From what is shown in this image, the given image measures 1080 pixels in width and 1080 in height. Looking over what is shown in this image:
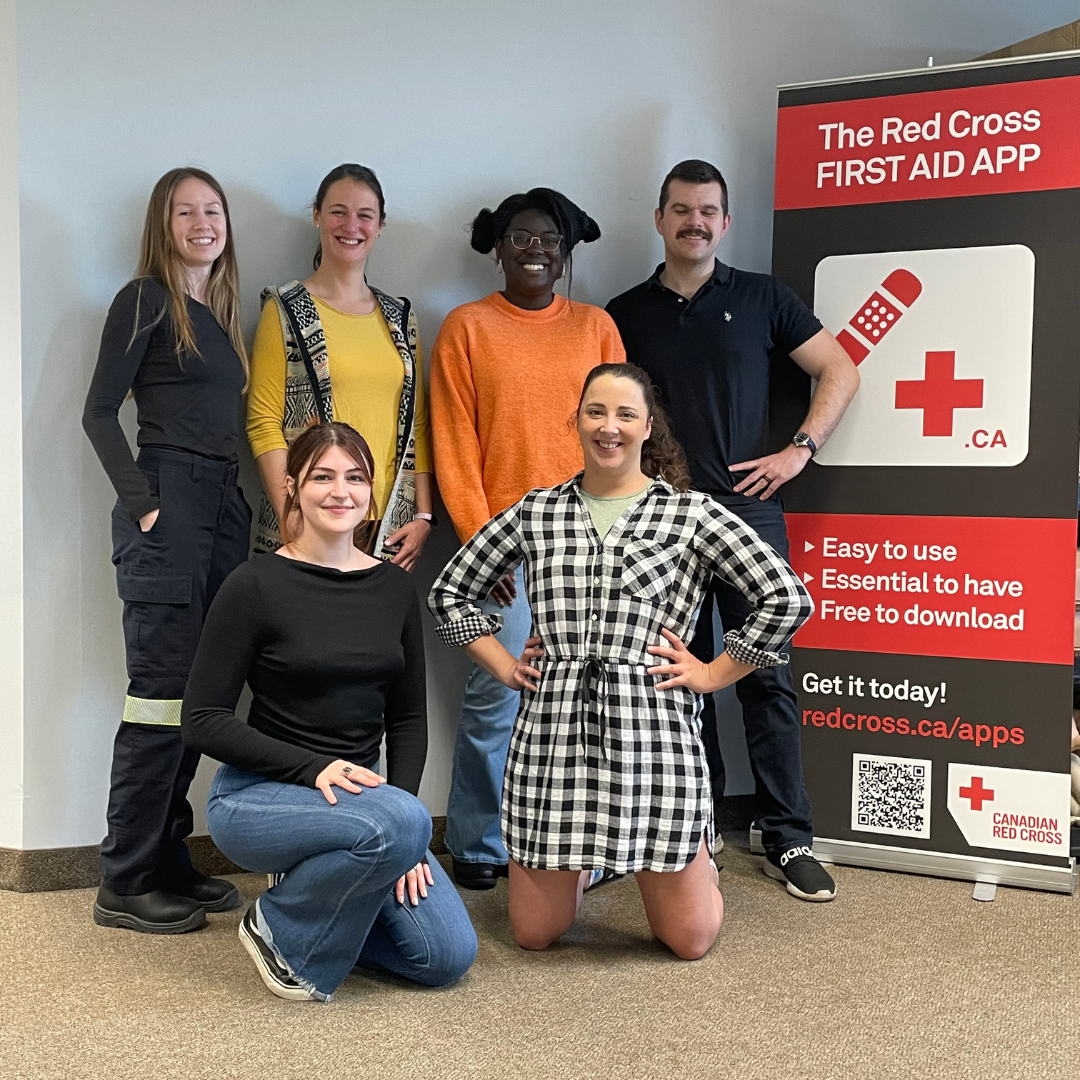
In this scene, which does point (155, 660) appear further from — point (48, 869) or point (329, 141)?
point (329, 141)

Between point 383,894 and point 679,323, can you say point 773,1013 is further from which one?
point 679,323

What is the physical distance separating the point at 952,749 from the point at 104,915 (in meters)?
→ 1.87

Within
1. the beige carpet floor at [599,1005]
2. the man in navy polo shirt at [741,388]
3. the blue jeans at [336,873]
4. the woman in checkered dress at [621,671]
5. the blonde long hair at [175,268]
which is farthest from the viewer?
the man in navy polo shirt at [741,388]

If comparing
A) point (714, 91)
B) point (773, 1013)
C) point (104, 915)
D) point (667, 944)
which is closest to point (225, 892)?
point (104, 915)

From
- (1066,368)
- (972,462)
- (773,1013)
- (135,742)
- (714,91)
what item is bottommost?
(773,1013)

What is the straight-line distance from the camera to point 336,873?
1920mm

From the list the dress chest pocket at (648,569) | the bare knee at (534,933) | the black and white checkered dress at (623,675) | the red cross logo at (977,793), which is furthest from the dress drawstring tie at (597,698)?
the red cross logo at (977,793)

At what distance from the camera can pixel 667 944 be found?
2240 mm

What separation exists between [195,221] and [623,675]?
1249mm

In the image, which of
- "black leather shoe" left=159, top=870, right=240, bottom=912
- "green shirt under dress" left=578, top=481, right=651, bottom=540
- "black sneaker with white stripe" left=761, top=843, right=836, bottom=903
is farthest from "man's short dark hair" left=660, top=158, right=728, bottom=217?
"black leather shoe" left=159, top=870, right=240, bottom=912

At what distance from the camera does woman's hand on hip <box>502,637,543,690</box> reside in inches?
87.9

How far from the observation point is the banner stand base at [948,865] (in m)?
2.65

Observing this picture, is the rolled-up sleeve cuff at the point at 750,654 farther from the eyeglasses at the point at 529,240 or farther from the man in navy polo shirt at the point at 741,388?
the eyeglasses at the point at 529,240

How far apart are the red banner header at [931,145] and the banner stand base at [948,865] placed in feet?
4.97
